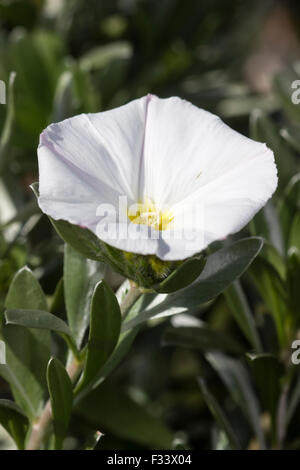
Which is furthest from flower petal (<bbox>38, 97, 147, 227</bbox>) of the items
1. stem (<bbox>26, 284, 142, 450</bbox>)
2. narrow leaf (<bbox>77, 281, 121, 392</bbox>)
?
stem (<bbox>26, 284, 142, 450</bbox>)

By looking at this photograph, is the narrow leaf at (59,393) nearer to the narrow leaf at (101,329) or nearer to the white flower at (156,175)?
the narrow leaf at (101,329)

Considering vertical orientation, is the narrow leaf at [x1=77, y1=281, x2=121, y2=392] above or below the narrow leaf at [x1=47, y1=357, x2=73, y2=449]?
above

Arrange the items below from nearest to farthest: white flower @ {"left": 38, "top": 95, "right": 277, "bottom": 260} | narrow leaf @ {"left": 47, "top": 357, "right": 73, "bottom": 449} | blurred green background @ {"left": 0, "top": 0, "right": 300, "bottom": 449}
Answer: white flower @ {"left": 38, "top": 95, "right": 277, "bottom": 260}, narrow leaf @ {"left": 47, "top": 357, "right": 73, "bottom": 449}, blurred green background @ {"left": 0, "top": 0, "right": 300, "bottom": 449}

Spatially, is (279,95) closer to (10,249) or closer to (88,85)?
(88,85)

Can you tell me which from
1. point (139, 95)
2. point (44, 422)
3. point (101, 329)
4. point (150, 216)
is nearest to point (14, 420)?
point (44, 422)

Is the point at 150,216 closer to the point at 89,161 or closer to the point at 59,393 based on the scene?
the point at 89,161

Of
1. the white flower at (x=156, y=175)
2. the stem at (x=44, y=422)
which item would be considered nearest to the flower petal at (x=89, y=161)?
the white flower at (x=156, y=175)

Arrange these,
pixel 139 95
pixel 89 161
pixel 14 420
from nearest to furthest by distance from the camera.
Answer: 1. pixel 89 161
2. pixel 14 420
3. pixel 139 95

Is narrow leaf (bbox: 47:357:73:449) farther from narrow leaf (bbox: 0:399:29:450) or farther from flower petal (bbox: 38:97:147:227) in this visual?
flower petal (bbox: 38:97:147:227)
